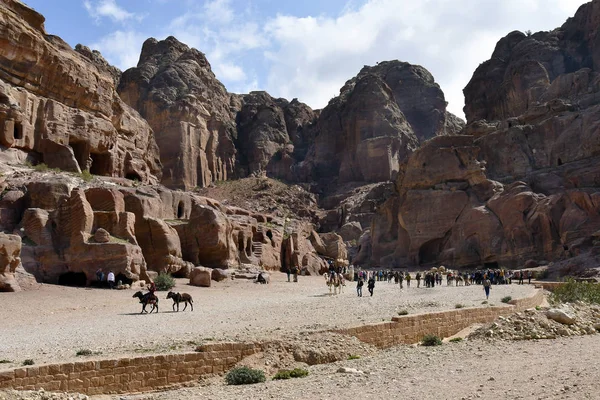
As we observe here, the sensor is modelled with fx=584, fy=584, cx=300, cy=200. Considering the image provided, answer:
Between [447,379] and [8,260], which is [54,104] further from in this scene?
[447,379]

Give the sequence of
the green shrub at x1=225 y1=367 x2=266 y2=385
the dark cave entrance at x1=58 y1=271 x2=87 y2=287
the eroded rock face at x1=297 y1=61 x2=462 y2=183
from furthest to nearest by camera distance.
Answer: the eroded rock face at x1=297 y1=61 x2=462 y2=183
the dark cave entrance at x1=58 y1=271 x2=87 y2=287
the green shrub at x1=225 y1=367 x2=266 y2=385

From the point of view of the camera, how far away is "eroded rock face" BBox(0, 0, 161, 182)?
1639 inches

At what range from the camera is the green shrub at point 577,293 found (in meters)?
26.9

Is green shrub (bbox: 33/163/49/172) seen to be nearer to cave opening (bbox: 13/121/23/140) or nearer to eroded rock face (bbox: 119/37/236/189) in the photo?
cave opening (bbox: 13/121/23/140)

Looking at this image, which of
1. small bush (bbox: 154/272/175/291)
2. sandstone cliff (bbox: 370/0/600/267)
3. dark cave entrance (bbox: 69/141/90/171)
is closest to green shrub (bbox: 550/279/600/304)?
small bush (bbox: 154/272/175/291)

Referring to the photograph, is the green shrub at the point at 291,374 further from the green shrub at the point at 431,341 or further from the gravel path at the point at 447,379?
the green shrub at the point at 431,341

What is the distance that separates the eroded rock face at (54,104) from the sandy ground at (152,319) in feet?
59.9

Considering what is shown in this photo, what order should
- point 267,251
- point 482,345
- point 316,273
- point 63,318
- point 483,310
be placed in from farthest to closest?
1. point 316,273
2. point 267,251
3. point 483,310
4. point 63,318
5. point 482,345

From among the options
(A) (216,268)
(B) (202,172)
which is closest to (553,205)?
(A) (216,268)

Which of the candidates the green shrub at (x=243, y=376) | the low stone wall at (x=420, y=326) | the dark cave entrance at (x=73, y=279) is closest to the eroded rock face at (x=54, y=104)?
the dark cave entrance at (x=73, y=279)

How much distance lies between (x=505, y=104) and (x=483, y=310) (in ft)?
284

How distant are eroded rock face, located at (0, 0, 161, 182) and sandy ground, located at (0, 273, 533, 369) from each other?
719 inches

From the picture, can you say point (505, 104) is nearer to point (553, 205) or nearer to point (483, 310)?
point (553, 205)

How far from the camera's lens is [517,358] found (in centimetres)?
1463
